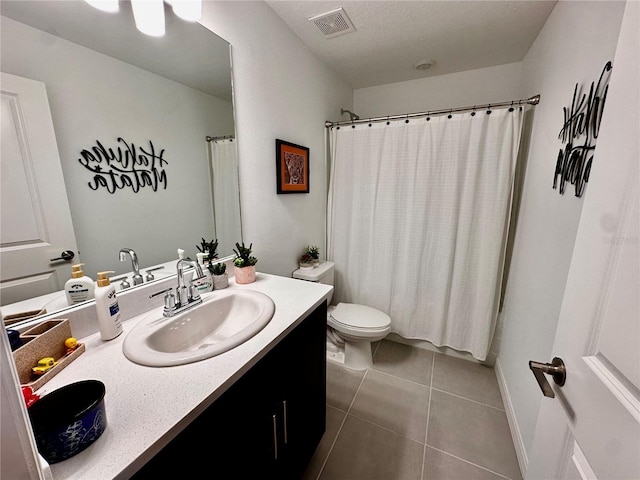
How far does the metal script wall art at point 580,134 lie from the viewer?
855mm

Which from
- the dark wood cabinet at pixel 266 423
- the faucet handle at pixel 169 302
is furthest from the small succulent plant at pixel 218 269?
the dark wood cabinet at pixel 266 423

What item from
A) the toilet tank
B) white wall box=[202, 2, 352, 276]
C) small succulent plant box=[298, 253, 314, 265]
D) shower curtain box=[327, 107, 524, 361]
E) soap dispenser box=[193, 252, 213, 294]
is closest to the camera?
soap dispenser box=[193, 252, 213, 294]

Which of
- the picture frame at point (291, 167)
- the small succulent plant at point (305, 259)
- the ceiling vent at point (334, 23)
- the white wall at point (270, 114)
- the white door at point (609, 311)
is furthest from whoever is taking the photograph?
the small succulent plant at point (305, 259)

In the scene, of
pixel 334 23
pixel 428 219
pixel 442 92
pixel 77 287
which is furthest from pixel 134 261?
pixel 442 92

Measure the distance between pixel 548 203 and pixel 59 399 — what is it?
1.83m

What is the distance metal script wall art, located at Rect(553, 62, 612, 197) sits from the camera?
2.81 feet

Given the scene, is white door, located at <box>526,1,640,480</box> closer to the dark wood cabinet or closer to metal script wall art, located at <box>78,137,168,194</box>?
the dark wood cabinet

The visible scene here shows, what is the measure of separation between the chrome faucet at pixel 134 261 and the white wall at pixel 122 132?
19 mm

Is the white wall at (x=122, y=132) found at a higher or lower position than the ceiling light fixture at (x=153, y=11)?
lower

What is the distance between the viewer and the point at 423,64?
1.99 m

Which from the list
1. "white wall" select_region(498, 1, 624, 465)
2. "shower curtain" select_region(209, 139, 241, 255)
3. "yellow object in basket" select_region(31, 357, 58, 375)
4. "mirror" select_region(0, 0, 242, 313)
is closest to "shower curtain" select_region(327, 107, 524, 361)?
"white wall" select_region(498, 1, 624, 465)

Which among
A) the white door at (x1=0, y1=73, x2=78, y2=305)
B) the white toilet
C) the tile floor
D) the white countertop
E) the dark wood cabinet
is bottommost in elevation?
the tile floor

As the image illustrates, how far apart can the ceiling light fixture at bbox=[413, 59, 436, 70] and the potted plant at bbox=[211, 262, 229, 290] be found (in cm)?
203

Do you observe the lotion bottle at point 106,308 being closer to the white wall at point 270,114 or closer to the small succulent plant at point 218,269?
the small succulent plant at point 218,269
